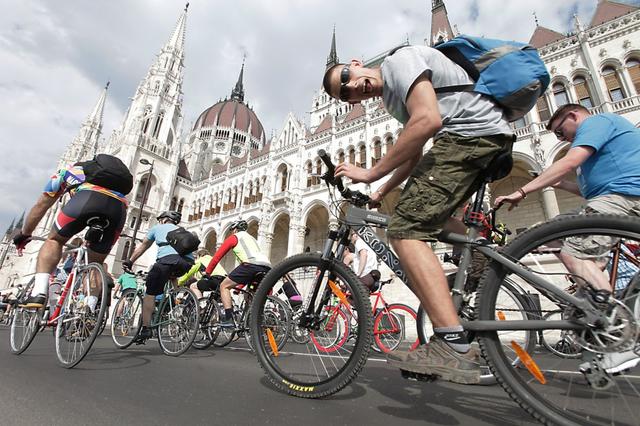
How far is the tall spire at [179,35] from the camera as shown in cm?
3853

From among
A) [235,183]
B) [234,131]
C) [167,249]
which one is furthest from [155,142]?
[167,249]

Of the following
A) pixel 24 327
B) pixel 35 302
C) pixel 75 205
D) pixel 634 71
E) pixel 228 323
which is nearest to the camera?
pixel 35 302

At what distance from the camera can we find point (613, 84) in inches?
546

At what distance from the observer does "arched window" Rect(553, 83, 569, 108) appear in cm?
1505

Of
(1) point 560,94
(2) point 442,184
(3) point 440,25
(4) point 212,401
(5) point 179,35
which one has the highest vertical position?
(5) point 179,35

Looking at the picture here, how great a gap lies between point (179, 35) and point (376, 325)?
156 ft

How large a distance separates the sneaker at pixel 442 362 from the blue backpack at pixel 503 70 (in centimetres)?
110

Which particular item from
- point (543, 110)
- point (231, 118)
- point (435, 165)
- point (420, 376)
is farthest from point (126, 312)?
point (231, 118)

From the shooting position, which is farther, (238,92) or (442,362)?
(238,92)

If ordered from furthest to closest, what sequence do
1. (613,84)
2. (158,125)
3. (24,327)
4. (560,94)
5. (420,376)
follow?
(158,125) → (560,94) → (613,84) → (24,327) → (420,376)

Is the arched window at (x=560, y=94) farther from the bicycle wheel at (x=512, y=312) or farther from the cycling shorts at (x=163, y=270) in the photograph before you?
the cycling shorts at (x=163, y=270)

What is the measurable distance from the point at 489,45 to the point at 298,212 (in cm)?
1943

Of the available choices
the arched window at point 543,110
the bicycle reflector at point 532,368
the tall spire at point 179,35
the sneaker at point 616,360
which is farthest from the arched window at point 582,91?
the tall spire at point 179,35

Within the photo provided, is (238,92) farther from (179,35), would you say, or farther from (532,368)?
(532,368)
